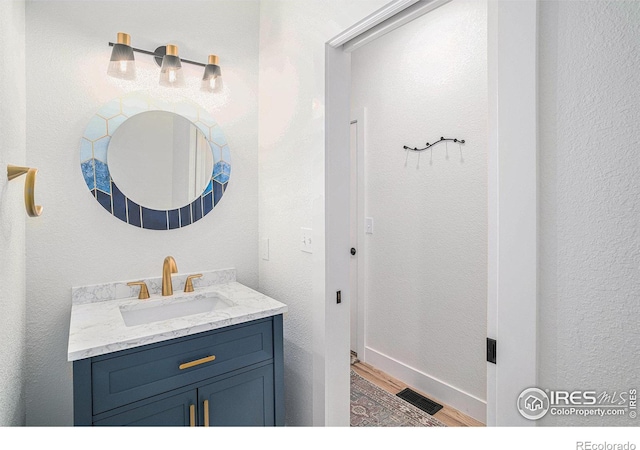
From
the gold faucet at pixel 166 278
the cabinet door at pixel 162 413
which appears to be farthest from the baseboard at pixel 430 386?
the gold faucet at pixel 166 278

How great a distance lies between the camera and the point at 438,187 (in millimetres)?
2217

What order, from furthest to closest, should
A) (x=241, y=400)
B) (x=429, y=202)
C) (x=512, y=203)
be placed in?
1. (x=429, y=202)
2. (x=241, y=400)
3. (x=512, y=203)

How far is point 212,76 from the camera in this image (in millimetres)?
1756

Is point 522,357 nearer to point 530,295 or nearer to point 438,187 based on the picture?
point 530,295

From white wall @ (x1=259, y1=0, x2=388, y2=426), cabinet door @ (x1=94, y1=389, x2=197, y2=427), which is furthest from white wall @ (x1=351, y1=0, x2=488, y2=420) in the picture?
cabinet door @ (x1=94, y1=389, x2=197, y2=427)

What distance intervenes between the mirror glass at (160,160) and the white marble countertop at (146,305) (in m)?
0.43

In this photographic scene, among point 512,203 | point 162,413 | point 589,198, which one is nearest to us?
point 589,198

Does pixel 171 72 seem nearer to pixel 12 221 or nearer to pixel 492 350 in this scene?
pixel 12 221

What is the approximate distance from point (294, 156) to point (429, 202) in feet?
3.43

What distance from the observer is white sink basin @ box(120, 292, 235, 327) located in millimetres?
1537

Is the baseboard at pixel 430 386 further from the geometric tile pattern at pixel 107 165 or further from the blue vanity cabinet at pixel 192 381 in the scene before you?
the geometric tile pattern at pixel 107 165

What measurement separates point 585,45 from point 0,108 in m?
1.49

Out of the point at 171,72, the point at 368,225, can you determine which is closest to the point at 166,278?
the point at 171,72
